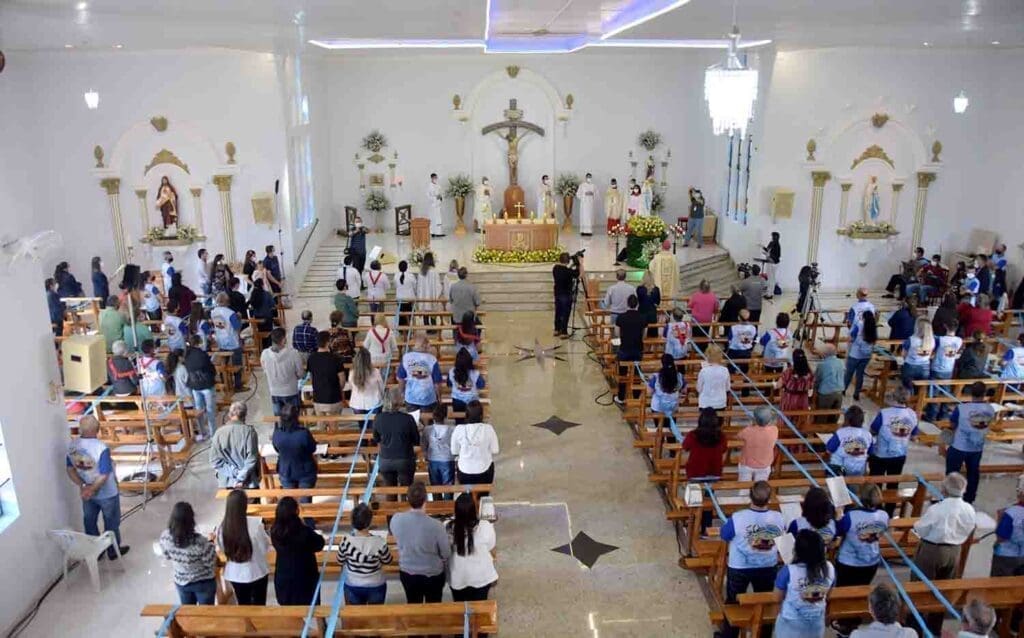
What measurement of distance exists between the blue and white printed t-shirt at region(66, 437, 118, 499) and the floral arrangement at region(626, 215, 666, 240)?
11749 millimetres

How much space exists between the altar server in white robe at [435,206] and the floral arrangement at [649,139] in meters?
5.54

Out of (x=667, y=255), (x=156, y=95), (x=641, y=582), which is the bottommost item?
(x=641, y=582)

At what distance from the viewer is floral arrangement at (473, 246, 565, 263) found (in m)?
17.5

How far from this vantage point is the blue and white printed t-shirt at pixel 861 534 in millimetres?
5922

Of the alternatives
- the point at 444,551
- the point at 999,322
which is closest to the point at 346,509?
the point at 444,551

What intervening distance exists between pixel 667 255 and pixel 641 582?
7.94 m

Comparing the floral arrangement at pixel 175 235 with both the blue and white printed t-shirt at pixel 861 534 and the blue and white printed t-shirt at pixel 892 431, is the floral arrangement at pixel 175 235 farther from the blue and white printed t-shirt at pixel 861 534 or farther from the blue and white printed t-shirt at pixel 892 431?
the blue and white printed t-shirt at pixel 861 534

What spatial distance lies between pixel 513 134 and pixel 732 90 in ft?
51.7

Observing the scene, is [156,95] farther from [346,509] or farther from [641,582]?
[641,582]

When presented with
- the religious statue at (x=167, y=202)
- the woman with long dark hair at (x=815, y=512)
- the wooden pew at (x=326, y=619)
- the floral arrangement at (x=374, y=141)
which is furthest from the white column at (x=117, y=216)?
the woman with long dark hair at (x=815, y=512)

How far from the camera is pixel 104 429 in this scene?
9453 mm

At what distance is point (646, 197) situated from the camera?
20.4 metres

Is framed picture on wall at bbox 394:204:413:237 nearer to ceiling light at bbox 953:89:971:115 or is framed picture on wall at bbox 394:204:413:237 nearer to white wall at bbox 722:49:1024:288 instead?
white wall at bbox 722:49:1024:288

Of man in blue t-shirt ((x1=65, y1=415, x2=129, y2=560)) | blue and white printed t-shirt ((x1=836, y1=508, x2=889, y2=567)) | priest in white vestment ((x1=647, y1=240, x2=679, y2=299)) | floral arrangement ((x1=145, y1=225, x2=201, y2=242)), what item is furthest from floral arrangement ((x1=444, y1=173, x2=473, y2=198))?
blue and white printed t-shirt ((x1=836, y1=508, x2=889, y2=567))
